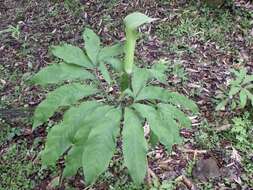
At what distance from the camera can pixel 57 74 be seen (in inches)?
82.7

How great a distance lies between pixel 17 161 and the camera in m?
3.00

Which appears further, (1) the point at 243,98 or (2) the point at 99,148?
(1) the point at 243,98

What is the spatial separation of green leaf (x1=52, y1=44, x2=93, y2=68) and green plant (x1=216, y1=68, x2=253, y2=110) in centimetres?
147

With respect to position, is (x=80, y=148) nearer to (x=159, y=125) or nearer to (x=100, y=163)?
(x=100, y=163)

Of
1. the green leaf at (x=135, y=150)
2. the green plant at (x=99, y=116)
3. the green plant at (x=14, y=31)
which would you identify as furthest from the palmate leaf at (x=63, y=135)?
the green plant at (x=14, y=31)

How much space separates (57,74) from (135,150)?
24.2 inches

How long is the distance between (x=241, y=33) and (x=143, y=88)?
2285 millimetres

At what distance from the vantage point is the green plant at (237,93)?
3.15 meters

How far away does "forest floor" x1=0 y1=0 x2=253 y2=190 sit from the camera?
2.82 metres

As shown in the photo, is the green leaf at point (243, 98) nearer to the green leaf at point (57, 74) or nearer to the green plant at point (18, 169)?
the green leaf at point (57, 74)

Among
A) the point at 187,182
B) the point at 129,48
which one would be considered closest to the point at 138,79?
the point at 129,48

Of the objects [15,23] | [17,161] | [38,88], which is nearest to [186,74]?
[38,88]

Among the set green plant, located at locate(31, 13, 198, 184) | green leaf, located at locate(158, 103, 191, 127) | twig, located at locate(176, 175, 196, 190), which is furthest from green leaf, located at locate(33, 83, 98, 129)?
twig, located at locate(176, 175, 196, 190)

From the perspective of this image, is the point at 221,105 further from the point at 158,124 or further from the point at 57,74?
the point at 57,74
